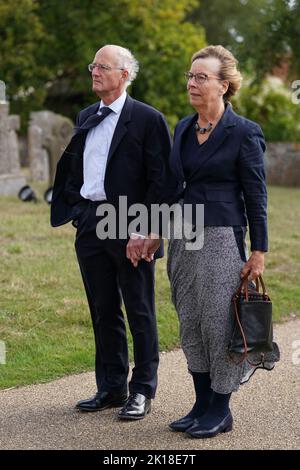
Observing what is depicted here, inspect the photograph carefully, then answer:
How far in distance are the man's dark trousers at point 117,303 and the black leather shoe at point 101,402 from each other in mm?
34

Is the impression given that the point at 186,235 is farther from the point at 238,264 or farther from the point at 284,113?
the point at 284,113

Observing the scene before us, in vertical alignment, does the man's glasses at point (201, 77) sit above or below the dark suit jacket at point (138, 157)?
above

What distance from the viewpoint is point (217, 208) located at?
400cm

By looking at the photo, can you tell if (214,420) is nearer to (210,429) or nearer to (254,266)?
(210,429)

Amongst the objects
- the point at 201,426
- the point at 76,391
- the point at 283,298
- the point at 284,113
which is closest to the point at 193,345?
the point at 201,426

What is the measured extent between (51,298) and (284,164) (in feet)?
40.7

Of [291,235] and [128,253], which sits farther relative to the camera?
[291,235]

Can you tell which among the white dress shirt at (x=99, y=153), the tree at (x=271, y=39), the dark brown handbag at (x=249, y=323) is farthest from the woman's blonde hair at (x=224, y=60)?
the tree at (x=271, y=39)

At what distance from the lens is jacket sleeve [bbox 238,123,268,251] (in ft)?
13.0

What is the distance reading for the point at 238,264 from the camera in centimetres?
405

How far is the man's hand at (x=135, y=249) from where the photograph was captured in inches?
166

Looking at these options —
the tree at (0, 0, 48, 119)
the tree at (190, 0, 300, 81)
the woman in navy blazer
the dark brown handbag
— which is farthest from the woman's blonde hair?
the tree at (0, 0, 48, 119)

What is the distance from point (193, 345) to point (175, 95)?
60.1ft

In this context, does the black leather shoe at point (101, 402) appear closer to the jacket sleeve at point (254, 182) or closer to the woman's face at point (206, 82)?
the jacket sleeve at point (254, 182)
